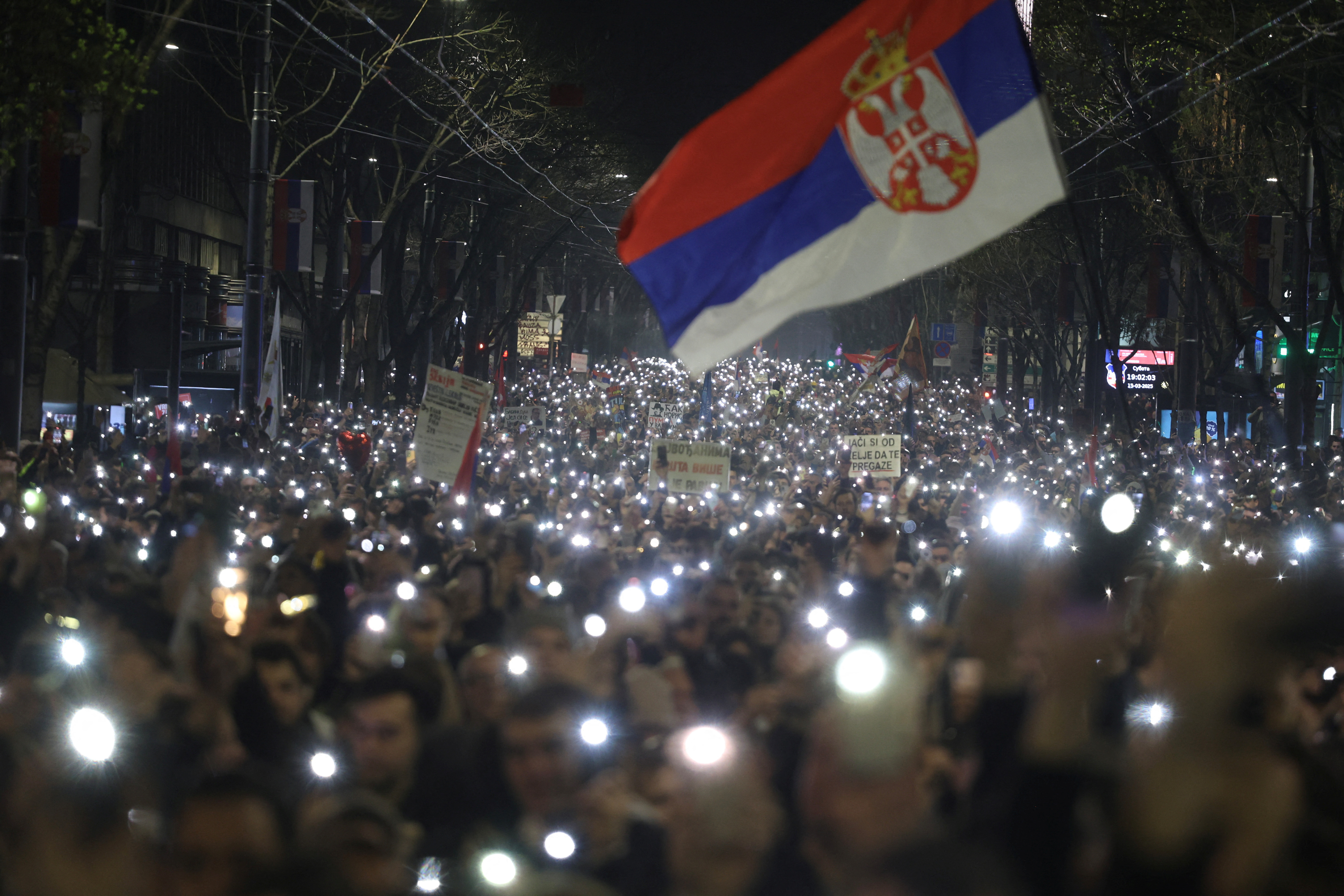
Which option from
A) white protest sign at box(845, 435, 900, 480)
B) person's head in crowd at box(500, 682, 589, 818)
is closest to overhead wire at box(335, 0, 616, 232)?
white protest sign at box(845, 435, 900, 480)

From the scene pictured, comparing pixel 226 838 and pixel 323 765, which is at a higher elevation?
pixel 226 838

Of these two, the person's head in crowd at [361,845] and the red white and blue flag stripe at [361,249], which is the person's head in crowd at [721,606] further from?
the red white and blue flag stripe at [361,249]

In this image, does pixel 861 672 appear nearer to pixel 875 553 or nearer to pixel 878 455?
pixel 875 553

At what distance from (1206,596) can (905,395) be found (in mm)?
58690

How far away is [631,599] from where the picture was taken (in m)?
8.53

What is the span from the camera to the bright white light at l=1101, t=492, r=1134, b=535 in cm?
1085

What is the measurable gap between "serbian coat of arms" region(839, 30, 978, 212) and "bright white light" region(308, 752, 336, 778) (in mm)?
3160

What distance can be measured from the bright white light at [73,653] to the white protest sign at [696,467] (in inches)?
433

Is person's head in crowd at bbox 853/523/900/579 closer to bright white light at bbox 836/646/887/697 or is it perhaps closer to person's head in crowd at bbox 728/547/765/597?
person's head in crowd at bbox 728/547/765/597

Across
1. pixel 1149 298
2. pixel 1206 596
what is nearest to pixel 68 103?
pixel 1206 596

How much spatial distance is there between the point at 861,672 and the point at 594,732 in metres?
1.09

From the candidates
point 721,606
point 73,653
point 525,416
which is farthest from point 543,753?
point 525,416

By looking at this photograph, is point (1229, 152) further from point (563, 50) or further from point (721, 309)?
point (721, 309)

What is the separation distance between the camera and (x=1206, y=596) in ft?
13.9
